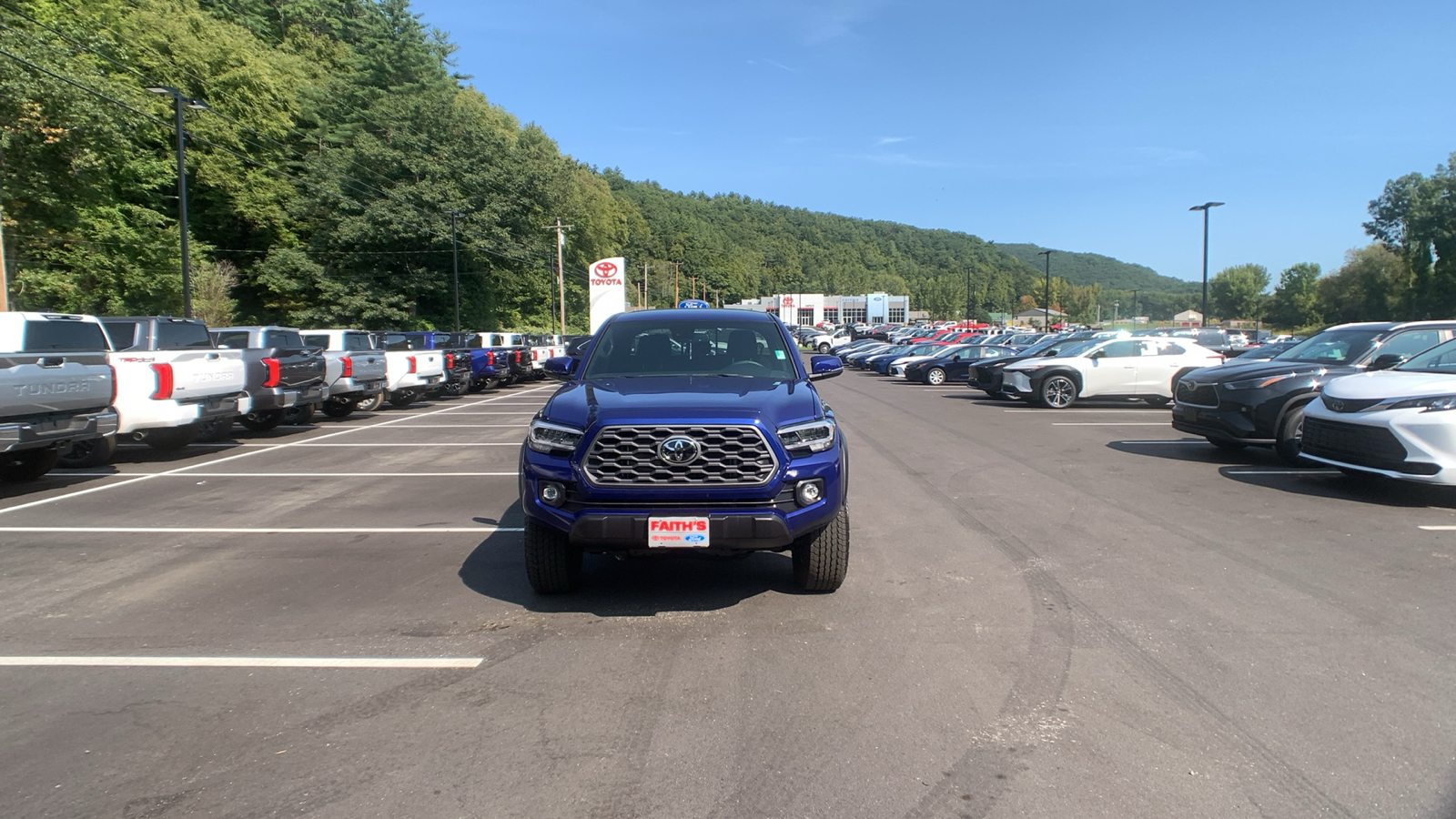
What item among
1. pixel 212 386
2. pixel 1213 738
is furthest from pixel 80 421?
pixel 1213 738

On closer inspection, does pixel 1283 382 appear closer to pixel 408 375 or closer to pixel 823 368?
pixel 823 368

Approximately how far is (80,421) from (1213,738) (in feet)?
36.1

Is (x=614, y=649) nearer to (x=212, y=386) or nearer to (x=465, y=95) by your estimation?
(x=212, y=386)

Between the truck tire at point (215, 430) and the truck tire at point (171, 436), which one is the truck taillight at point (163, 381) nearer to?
the truck tire at point (171, 436)

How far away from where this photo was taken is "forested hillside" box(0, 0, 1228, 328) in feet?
99.1

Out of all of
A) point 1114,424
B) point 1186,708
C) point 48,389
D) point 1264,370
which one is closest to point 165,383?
point 48,389

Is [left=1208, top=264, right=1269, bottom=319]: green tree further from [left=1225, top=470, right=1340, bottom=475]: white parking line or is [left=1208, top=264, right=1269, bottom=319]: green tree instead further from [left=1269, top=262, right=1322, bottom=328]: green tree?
[left=1225, top=470, right=1340, bottom=475]: white parking line

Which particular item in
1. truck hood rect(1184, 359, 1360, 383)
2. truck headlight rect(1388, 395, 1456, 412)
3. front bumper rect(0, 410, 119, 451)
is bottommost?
front bumper rect(0, 410, 119, 451)

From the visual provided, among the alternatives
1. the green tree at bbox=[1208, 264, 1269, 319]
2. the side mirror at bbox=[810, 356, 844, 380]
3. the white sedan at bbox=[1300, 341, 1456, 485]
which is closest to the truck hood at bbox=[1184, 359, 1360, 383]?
the white sedan at bbox=[1300, 341, 1456, 485]

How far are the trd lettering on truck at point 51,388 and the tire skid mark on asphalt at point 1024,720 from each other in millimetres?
9601

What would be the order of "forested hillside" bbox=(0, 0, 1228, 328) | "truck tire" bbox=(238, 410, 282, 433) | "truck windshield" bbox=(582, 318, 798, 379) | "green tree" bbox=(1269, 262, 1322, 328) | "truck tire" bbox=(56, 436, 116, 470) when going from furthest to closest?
1. "green tree" bbox=(1269, 262, 1322, 328)
2. "forested hillside" bbox=(0, 0, 1228, 328)
3. "truck tire" bbox=(238, 410, 282, 433)
4. "truck tire" bbox=(56, 436, 116, 470)
5. "truck windshield" bbox=(582, 318, 798, 379)

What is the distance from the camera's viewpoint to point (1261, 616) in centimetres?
489

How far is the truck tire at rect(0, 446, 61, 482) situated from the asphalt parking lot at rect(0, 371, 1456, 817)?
2066 millimetres

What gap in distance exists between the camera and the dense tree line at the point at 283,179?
1200 inches
